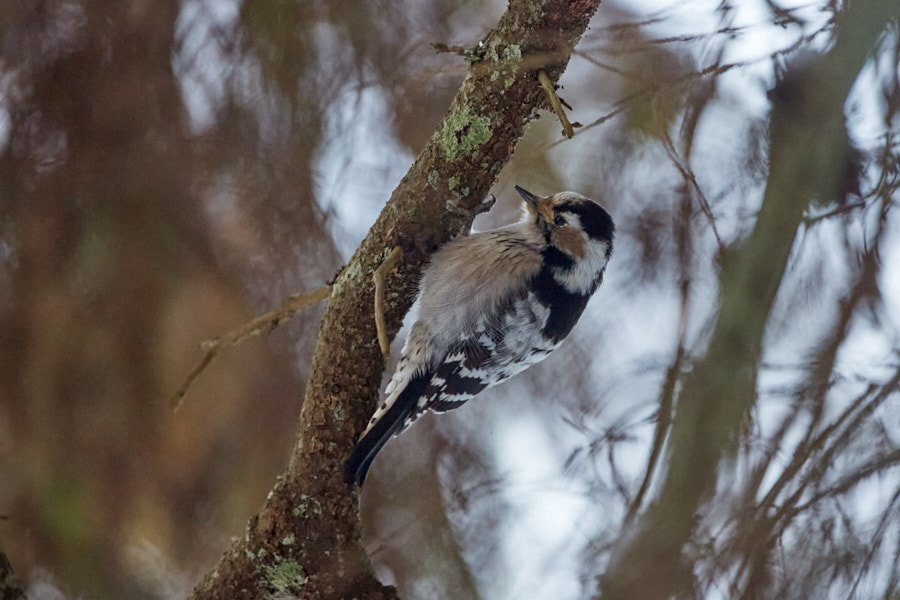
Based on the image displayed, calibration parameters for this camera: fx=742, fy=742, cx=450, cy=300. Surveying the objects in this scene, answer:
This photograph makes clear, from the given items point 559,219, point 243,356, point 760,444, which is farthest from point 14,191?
→ point 760,444

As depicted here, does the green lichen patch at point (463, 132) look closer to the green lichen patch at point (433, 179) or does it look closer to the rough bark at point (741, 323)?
the green lichen patch at point (433, 179)

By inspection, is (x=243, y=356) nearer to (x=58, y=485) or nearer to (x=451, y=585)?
(x=58, y=485)

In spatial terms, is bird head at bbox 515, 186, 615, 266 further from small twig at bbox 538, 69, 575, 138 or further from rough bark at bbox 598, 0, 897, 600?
small twig at bbox 538, 69, 575, 138

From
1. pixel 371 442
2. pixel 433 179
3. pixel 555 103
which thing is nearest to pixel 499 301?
pixel 433 179

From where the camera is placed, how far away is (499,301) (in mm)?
3299

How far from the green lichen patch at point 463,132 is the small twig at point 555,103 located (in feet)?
0.81

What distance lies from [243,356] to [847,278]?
3.80m

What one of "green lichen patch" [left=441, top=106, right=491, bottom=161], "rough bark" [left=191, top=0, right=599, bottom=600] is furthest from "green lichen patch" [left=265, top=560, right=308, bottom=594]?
"green lichen patch" [left=441, top=106, right=491, bottom=161]

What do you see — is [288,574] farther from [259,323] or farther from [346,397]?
[259,323]

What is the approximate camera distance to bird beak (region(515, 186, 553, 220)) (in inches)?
138

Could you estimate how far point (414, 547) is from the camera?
13.6 ft

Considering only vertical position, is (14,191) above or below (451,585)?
above

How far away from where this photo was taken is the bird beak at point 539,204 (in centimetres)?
349

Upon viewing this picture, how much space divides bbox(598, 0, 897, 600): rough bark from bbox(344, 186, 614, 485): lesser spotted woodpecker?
0.93m
